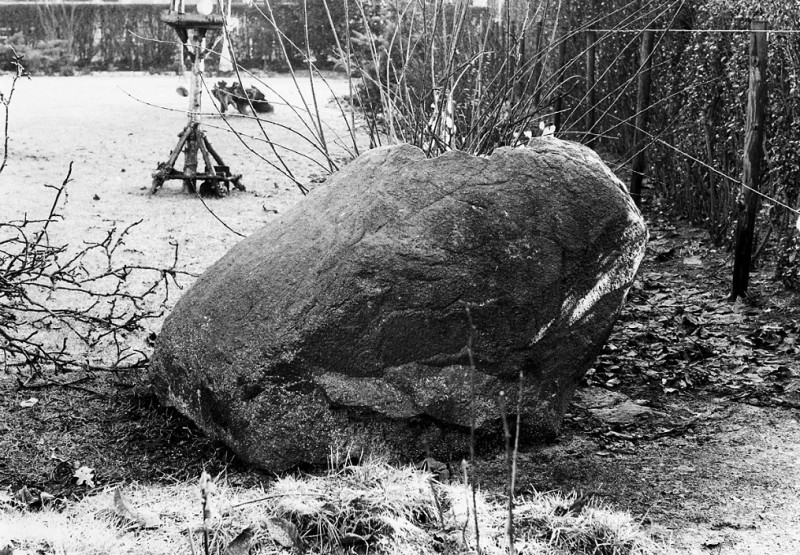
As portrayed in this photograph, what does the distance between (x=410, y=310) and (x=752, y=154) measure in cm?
279

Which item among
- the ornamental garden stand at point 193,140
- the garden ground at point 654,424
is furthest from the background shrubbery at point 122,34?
the garden ground at point 654,424

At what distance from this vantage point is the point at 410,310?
3396 millimetres

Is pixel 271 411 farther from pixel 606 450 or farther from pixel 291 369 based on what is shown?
pixel 606 450

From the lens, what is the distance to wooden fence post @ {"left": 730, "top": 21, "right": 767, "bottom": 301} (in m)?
5.16

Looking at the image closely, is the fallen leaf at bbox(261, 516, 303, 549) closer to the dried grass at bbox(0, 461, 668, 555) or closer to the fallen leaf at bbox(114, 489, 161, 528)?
the dried grass at bbox(0, 461, 668, 555)

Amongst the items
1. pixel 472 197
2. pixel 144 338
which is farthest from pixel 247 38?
pixel 472 197

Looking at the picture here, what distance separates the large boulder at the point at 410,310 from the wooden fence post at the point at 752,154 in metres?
1.90

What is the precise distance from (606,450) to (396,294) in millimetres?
1050

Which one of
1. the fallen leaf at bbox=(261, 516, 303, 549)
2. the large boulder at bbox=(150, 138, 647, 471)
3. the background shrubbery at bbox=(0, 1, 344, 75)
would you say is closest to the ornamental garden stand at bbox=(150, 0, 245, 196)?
the large boulder at bbox=(150, 138, 647, 471)

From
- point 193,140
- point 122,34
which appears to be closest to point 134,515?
point 193,140

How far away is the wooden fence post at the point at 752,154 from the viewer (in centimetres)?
516

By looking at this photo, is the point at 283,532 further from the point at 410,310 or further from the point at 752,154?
the point at 752,154

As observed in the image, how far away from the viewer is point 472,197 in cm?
348

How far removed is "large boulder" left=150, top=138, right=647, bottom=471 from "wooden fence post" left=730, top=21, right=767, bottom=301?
190 cm
